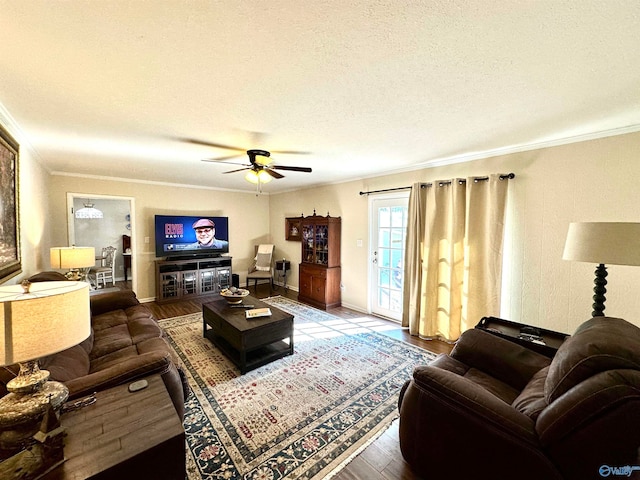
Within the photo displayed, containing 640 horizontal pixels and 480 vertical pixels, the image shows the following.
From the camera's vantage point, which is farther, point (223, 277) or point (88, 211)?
point (88, 211)

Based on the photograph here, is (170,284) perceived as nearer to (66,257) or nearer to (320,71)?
(66,257)

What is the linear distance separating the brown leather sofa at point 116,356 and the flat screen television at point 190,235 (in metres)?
2.11

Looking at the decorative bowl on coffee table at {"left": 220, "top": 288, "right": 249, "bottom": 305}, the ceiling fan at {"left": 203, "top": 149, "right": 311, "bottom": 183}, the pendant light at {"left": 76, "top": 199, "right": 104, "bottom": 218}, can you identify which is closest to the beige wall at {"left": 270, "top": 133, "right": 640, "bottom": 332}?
the ceiling fan at {"left": 203, "top": 149, "right": 311, "bottom": 183}

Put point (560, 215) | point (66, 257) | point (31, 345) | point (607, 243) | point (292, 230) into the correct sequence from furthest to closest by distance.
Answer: point (292, 230) → point (66, 257) → point (560, 215) → point (607, 243) → point (31, 345)

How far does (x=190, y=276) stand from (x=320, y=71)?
192 inches

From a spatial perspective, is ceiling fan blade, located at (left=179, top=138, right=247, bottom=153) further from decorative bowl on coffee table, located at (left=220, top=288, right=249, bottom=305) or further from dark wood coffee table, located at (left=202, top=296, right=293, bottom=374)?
dark wood coffee table, located at (left=202, top=296, right=293, bottom=374)

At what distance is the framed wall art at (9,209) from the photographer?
6.14ft

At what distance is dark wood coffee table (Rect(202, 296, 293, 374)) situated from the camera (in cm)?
265

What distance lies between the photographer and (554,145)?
2.59 metres

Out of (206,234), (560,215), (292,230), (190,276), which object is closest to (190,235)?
(206,234)

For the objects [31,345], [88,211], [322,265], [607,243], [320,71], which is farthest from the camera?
[88,211]

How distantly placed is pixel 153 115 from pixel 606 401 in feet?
9.98

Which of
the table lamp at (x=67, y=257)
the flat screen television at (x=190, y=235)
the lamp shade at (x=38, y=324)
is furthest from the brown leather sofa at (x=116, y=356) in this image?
the flat screen television at (x=190, y=235)

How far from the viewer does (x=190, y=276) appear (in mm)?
5230
